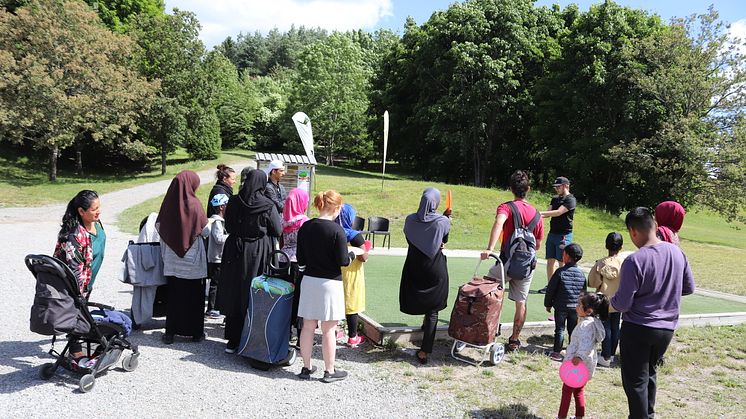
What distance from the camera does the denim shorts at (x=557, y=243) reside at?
852 centimetres

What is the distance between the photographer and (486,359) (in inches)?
234

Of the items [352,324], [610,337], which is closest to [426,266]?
[352,324]

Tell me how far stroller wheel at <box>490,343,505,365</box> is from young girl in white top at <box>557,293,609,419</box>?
1211mm

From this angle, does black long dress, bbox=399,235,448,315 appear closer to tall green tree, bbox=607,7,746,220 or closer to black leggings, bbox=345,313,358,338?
black leggings, bbox=345,313,358,338

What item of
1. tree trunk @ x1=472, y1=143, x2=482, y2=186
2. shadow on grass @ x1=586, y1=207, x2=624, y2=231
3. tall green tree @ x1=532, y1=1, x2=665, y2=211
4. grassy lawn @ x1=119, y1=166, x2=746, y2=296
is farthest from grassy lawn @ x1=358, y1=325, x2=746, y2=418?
tree trunk @ x1=472, y1=143, x2=482, y2=186

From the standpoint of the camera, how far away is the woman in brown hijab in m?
5.64

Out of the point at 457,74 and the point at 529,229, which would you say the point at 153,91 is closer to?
the point at 457,74

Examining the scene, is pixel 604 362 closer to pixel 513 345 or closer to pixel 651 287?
pixel 513 345

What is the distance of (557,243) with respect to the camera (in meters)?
8.55

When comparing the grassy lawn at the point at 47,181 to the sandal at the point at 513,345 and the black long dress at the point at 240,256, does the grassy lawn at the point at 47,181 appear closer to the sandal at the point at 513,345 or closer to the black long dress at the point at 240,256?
the black long dress at the point at 240,256

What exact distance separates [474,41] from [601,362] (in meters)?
29.3

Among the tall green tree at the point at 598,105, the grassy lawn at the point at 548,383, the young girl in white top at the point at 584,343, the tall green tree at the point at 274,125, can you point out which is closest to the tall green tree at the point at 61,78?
the tall green tree at the point at 274,125

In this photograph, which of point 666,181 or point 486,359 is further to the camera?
point 666,181

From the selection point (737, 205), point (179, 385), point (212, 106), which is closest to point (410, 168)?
point (212, 106)
